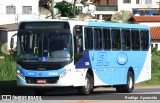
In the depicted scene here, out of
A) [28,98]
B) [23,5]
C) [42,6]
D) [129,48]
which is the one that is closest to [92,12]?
[42,6]

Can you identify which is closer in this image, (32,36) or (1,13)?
(32,36)

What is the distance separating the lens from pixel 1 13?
87.5m

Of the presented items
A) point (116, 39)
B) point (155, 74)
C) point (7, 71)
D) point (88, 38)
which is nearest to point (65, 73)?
point (88, 38)

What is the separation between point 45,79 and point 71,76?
100cm

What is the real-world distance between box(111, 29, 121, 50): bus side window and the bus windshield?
3.93 m

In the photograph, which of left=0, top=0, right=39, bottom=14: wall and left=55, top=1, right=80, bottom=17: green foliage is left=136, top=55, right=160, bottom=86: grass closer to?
left=55, top=1, right=80, bottom=17: green foliage

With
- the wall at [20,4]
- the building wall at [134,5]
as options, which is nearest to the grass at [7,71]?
the wall at [20,4]

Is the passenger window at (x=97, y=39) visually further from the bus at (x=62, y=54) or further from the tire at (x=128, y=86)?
the tire at (x=128, y=86)

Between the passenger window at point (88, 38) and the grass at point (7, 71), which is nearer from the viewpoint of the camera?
the passenger window at point (88, 38)

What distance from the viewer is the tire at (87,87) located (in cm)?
2611

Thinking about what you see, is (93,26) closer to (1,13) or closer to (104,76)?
(104,76)

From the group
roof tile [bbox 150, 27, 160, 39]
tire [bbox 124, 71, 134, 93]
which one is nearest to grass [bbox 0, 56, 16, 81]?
tire [bbox 124, 71, 134, 93]

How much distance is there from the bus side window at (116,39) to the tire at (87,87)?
8.33ft

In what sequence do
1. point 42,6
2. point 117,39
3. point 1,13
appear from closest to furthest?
point 117,39 < point 1,13 < point 42,6
